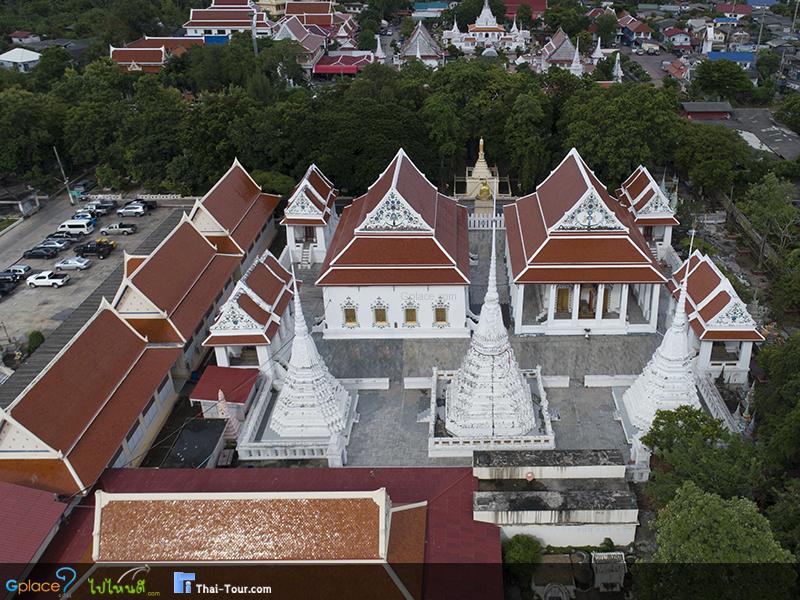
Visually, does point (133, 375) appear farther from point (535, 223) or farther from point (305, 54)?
point (305, 54)

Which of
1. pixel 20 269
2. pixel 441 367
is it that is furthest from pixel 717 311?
pixel 20 269

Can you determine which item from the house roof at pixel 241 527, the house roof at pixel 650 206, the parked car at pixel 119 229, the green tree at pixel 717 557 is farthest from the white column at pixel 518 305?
the parked car at pixel 119 229

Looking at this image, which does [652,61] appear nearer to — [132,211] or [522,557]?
[132,211]

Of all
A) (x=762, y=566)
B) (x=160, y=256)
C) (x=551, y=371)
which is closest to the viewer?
(x=762, y=566)

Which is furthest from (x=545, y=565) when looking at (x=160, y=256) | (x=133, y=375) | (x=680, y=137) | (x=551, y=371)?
(x=680, y=137)

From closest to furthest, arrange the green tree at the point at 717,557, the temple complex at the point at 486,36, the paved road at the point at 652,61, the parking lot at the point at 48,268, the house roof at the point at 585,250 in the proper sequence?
the green tree at the point at 717,557
the house roof at the point at 585,250
the parking lot at the point at 48,268
the paved road at the point at 652,61
the temple complex at the point at 486,36

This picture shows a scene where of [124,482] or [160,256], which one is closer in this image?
[124,482]

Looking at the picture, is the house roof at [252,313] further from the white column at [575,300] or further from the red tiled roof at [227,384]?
the white column at [575,300]
